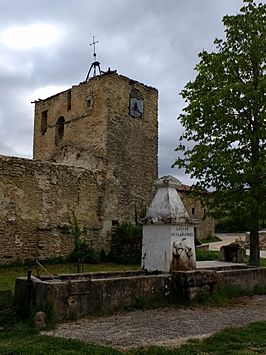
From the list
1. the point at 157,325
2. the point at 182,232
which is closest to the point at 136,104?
the point at 182,232

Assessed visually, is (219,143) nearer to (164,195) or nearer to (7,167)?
(164,195)

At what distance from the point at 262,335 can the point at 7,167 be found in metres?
11.6

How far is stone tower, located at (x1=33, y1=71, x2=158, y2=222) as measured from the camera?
1980cm

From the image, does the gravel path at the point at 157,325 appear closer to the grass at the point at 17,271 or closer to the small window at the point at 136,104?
the grass at the point at 17,271

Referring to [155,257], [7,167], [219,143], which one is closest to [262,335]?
[155,257]

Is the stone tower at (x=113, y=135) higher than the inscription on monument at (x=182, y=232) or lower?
higher

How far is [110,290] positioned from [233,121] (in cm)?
681

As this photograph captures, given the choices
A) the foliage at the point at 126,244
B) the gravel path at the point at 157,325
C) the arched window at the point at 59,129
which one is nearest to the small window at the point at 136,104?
the arched window at the point at 59,129

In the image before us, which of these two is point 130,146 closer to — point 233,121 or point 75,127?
point 75,127

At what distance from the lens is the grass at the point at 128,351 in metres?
4.98

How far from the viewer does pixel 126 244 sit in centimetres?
1894

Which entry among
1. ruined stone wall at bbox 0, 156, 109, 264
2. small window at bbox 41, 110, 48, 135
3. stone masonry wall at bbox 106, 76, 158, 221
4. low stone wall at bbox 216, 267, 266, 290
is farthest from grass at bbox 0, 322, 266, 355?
small window at bbox 41, 110, 48, 135

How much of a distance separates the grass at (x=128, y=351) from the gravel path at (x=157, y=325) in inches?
12.1

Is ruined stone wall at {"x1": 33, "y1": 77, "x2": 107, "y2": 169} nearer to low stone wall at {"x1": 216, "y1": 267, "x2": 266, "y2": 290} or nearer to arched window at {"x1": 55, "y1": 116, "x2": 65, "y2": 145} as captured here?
arched window at {"x1": 55, "y1": 116, "x2": 65, "y2": 145}
